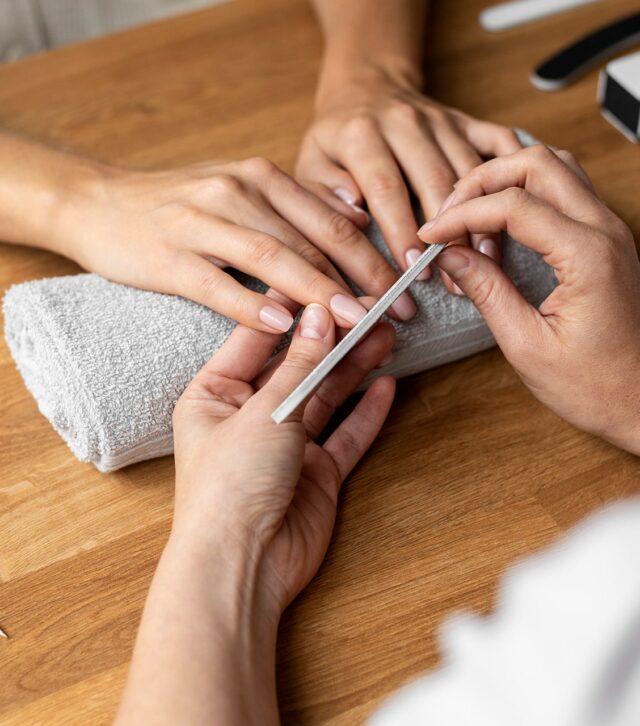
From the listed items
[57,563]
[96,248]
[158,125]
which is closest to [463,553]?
[57,563]

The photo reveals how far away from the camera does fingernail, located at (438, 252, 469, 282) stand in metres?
0.62

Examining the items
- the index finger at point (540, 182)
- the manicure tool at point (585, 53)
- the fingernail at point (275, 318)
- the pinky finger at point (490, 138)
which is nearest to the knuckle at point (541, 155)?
the index finger at point (540, 182)

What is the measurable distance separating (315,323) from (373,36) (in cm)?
A: 45

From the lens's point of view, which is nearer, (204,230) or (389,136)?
(204,230)

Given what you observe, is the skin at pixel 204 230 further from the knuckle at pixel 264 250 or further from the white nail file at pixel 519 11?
the white nail file at pixel 519 11

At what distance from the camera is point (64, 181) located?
0.77m

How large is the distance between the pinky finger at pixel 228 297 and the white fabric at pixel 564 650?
1.07ft

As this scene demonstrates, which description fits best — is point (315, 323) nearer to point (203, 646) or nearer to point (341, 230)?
point (341, 230)

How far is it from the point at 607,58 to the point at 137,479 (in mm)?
684

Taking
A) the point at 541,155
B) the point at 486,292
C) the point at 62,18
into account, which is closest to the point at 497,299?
the point at 486,292

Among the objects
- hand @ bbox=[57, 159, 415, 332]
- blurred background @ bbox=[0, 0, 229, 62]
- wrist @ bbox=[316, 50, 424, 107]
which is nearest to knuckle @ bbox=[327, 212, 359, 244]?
hand @ bbox=[57, 159, 415, 332]

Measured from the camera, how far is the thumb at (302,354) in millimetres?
561

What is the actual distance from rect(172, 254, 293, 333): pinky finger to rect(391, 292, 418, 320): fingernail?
3.1 inches

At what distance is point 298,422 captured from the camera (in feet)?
1.83
